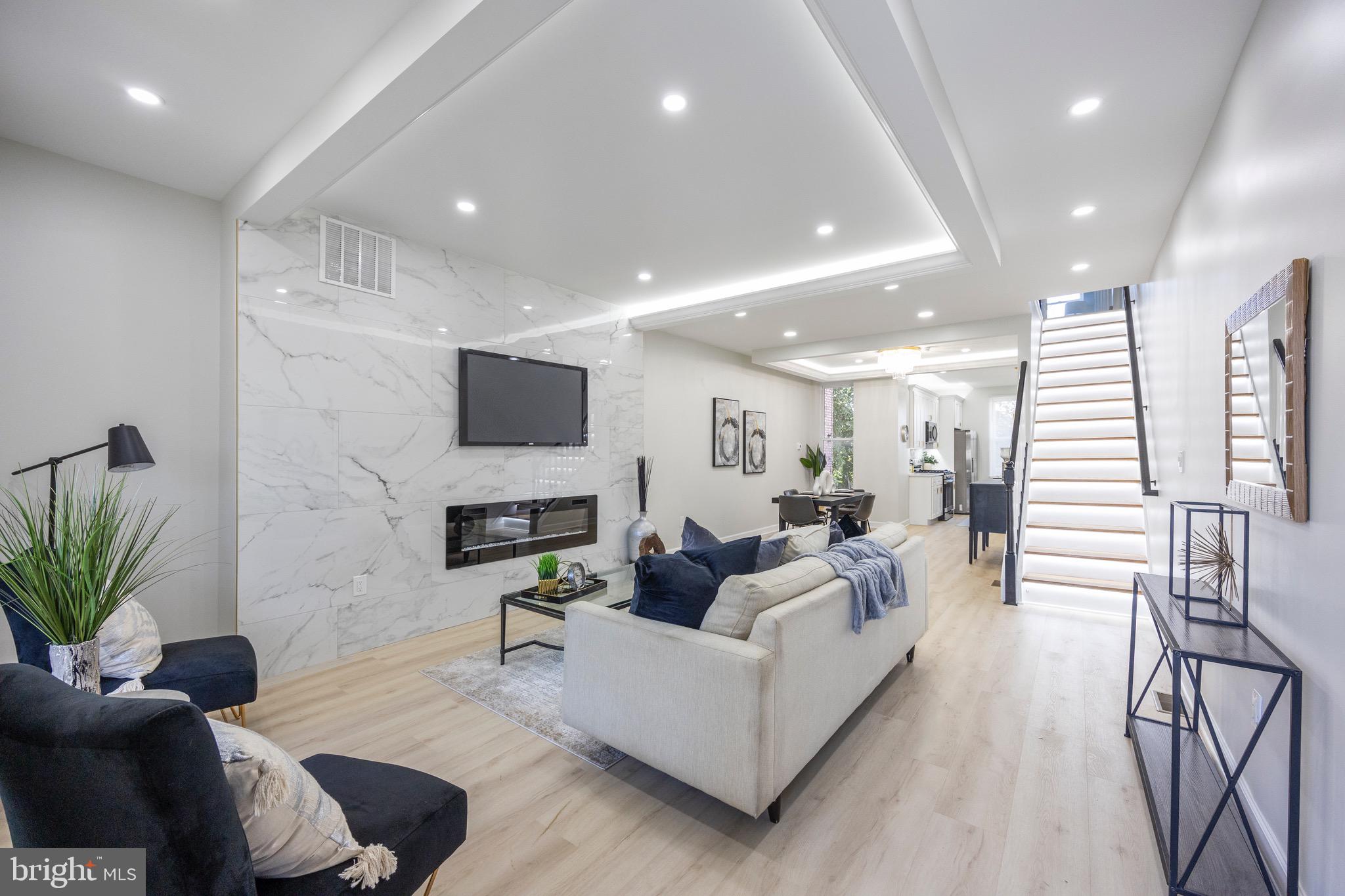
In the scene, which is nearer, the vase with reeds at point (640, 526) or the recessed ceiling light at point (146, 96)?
the recessed ceiling light at point (146, 96)

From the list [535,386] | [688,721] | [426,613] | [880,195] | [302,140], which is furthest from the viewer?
[535,386]

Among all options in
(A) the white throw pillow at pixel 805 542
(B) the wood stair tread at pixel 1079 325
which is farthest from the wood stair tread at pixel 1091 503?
(A) the white throw pillow at pixel 805 542

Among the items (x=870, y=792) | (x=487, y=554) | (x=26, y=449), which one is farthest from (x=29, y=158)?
(x=870, y=792)

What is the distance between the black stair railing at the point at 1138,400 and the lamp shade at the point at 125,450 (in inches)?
244

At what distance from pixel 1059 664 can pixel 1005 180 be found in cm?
283

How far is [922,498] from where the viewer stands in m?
9.59

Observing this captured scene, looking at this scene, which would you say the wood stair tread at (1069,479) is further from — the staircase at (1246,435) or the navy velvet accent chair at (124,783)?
the navy velvet accent chair at (124,783)

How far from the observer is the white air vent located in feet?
11.8

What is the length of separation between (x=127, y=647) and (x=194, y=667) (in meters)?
0.25

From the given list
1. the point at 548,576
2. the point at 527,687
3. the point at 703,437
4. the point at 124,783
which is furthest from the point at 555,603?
the point at 703,437

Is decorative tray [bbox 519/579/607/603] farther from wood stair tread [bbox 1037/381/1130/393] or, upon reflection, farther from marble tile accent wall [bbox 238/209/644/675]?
wood stair tread [bbox 1037/381/1130/393]

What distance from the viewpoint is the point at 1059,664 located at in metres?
3.46

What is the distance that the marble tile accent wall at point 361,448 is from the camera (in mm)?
3303

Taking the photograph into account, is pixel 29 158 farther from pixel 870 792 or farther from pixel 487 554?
pixel 870 792
